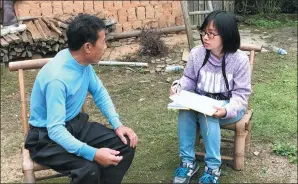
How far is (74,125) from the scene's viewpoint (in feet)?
9.88

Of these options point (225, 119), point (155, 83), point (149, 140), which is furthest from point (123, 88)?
point (225, 119)

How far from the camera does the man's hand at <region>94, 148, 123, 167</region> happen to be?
276cm

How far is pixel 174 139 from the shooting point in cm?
429

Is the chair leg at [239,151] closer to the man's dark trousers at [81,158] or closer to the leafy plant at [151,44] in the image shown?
the man's dark trousers at [81,158]

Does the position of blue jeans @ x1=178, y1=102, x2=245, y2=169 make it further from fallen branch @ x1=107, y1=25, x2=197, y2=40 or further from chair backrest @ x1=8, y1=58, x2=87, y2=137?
fallen branch @ x1=107, y1=25, x2=197, y2=40

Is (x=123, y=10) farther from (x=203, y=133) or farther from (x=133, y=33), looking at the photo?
(x=203, y=133)

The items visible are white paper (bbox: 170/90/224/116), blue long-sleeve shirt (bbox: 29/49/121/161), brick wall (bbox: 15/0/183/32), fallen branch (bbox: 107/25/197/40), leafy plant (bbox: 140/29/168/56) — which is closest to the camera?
blue long-sleeve shirt (bbox: 29/49/121/161)

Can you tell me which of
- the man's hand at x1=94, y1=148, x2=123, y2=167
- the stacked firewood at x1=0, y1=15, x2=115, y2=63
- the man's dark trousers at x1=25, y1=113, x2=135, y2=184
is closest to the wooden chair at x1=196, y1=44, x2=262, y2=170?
the man's dark trousers at x1=25, y1=113, x2=135, y2=184

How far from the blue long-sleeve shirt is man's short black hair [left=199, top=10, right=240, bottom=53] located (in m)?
0.98

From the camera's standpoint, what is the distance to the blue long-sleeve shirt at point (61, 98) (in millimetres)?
2738

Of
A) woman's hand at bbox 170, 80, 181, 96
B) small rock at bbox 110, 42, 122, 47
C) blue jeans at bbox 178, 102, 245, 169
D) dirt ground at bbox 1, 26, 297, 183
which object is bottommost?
dirt ground at bbox 1, 26, 297, 183

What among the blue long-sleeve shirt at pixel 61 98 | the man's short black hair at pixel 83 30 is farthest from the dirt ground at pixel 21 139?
the man's short black hair at pixel 83 30

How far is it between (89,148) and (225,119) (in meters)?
1.14

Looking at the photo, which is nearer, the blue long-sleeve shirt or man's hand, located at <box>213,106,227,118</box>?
the blue long-sleeve shirt
